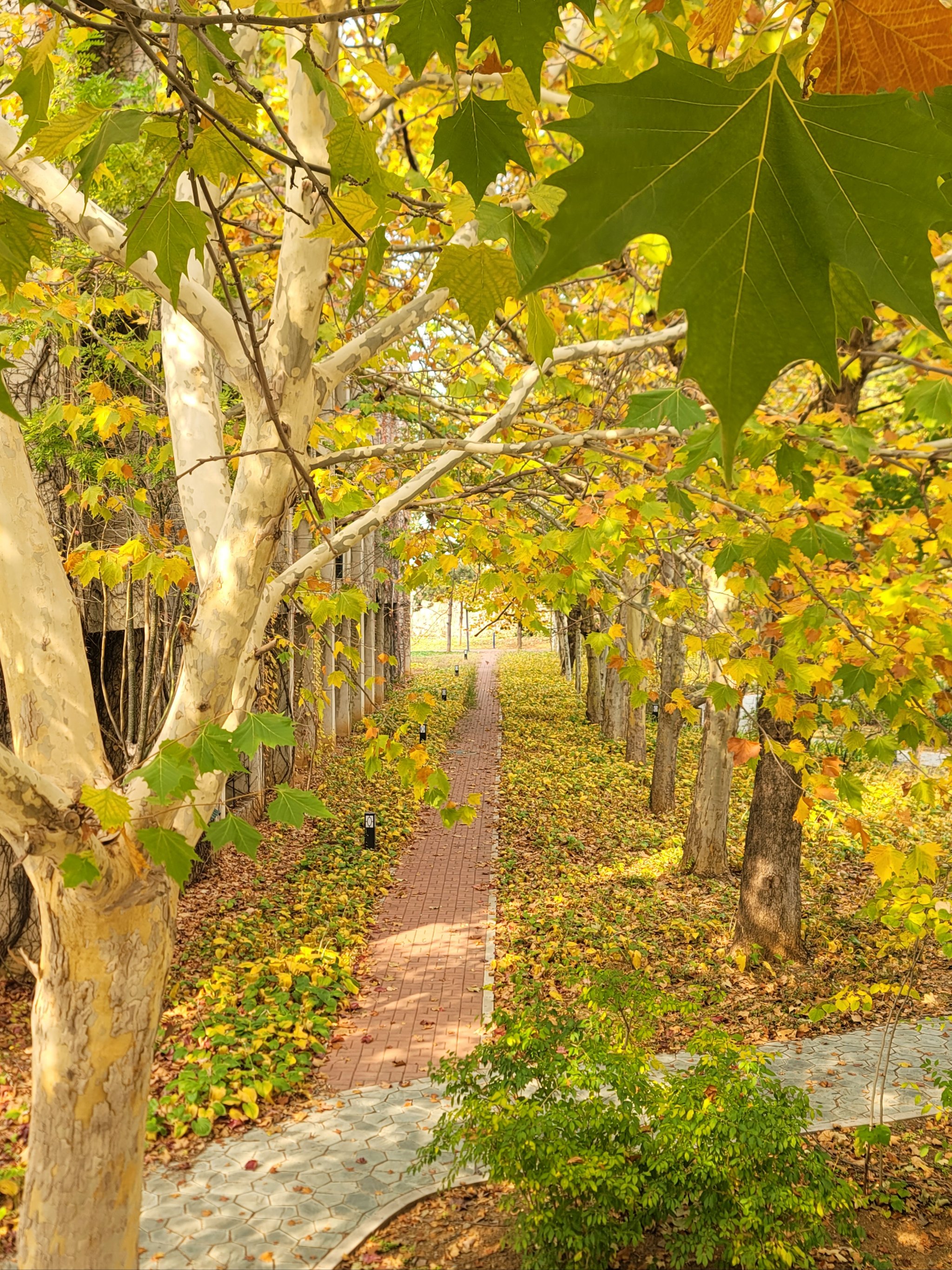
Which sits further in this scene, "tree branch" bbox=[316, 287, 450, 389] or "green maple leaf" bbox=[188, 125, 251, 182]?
"tree branch" bbox=[316, 287, 450, 389]

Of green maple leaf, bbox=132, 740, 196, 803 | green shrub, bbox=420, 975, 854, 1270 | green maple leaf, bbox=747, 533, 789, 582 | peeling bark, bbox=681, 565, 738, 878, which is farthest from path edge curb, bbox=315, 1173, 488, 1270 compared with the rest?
peeling bark, bbox=681, 565, 738, 878

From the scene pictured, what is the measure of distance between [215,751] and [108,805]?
16.3 inches

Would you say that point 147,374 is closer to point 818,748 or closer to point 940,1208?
point 940,1208

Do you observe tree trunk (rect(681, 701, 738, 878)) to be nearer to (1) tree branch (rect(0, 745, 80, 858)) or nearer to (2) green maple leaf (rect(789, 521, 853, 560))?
(2) green maple leaf (rect(789, 521, 853, 560))

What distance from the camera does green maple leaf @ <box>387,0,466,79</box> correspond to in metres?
1.21

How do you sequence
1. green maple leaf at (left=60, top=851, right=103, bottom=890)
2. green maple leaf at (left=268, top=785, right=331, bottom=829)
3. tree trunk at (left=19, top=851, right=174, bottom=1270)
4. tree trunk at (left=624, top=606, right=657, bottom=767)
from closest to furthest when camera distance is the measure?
1. green maple leaf at (left=60, top=851, right=103, bottom=890)
2. green maple leaf at (left=268, top=785, right=331, bottom=829)
3. tree trunk at (left=19, top=851, right=174, bottom=1270)
4. tree trunk at (left=624, top=606, right=657, bottom=767)

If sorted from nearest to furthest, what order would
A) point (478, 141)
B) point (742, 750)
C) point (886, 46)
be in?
point (886, 46) < point (478, 141) < point (742, 750)

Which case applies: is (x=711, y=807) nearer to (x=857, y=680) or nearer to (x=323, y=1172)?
(x=323, y=1172)

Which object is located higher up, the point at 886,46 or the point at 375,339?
the point at 375,339

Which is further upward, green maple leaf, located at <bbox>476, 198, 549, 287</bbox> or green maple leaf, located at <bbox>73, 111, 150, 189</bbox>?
green maple leaf, located at <bbox>73, 111, 150, 189</bbox>

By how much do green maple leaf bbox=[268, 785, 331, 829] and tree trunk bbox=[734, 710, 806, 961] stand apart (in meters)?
7.35

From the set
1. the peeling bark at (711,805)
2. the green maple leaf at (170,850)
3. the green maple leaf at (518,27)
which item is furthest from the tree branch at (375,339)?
the peeling bark at (711,805)

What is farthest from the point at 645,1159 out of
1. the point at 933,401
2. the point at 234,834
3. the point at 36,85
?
the point at 36,85

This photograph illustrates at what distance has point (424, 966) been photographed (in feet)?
32.0
